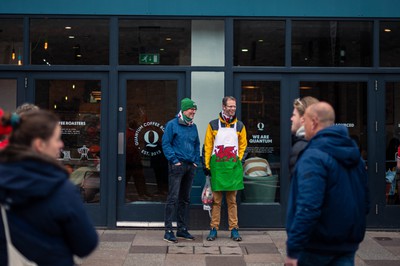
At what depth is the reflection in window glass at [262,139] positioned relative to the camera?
9047mm

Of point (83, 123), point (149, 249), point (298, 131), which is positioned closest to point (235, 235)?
point (149, 249)

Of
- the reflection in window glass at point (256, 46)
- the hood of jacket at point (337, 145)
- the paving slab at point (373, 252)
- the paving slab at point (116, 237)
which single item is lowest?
the paving slab at point (373, 252)

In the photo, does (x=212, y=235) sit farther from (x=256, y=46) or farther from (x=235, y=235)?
(x=256, y=46)

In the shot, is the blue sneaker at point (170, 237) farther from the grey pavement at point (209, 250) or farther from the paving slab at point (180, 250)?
the paving slab at point (180, 250)

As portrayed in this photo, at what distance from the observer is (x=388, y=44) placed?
9.08 metres

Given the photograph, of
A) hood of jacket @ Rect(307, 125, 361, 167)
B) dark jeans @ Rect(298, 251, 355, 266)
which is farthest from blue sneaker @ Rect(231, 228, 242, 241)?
hood of jacket @ Rect(307, 125, 361, 167)

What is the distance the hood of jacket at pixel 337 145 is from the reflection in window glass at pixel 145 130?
5246 mm

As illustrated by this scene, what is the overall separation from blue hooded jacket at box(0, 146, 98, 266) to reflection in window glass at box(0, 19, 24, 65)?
21.6 feet

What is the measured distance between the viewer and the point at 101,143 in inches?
352

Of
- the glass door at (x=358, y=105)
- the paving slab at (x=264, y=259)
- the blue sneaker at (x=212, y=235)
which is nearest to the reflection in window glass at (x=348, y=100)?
the glass door at (x=358, y=105)

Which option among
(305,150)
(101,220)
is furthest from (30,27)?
(305,150)

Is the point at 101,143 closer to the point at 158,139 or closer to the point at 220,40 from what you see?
the point at 158,139

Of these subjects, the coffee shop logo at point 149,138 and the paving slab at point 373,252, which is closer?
the paving slab at point 373,252

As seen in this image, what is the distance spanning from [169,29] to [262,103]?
1854 mm
